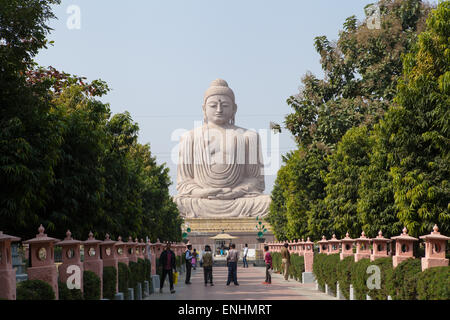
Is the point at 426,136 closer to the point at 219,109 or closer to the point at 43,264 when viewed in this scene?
the point at 43,264

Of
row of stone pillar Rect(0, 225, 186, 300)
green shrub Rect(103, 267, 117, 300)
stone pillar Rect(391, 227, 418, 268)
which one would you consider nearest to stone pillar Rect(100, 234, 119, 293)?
row of stone pillar Rect(0, 225, 186, 300)

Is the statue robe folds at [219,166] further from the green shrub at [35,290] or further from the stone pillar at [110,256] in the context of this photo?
the green shrub at [35,290]

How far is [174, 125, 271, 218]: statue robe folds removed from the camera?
234 ft

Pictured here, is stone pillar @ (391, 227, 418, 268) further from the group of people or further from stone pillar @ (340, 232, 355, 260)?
the group of people

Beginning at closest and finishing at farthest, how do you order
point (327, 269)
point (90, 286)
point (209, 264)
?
point (90, 286), point (327, 269), point (209, 264)

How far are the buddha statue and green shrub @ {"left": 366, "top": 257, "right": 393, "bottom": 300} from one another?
5517 centimetres

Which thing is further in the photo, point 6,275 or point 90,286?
point 90,286

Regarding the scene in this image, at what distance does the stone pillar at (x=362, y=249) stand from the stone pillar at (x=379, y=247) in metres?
0.78

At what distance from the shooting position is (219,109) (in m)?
72.4

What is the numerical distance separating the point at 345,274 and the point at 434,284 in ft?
25.9

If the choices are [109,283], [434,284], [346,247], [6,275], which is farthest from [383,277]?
[6,275]

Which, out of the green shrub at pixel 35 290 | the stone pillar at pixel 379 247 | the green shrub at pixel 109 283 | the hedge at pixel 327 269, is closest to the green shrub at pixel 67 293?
the green shrub at pixel 35 290

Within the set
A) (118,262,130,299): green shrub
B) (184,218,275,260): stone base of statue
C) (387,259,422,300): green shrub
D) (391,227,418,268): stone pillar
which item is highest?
(391,227,418,268): stone pillar

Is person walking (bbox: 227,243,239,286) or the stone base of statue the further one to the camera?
the stone base of statue
